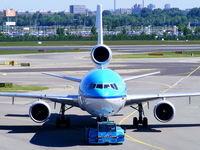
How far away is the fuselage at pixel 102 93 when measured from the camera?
33.3 meters

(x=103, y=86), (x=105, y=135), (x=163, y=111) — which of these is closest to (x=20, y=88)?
(x=163, y=111)

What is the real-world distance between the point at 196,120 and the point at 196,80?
32.7 meters

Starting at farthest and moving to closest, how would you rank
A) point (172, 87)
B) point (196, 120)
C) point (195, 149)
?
point (172, 87)
point (196, 120)
point (195, 149)

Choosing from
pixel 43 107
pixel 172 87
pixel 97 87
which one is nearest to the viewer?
pixel 97 87

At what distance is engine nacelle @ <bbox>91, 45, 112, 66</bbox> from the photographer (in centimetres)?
3809

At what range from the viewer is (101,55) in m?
38.8

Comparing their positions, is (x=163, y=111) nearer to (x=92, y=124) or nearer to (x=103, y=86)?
(x=103, y=86)

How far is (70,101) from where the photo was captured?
3700 cm

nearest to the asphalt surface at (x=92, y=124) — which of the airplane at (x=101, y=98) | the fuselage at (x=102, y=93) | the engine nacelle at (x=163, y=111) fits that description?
the engine nacelle at (x=163, y=111)

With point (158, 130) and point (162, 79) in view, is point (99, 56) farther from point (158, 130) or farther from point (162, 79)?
point (162, 79)

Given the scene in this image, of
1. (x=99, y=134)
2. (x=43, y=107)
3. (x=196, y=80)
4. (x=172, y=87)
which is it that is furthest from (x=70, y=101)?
(x=196, y=80)

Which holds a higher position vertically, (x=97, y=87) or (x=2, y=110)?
(x=97, y=87)

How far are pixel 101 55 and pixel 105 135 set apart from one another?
769 cm

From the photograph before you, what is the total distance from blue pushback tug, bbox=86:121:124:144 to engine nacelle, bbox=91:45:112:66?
6385mm
